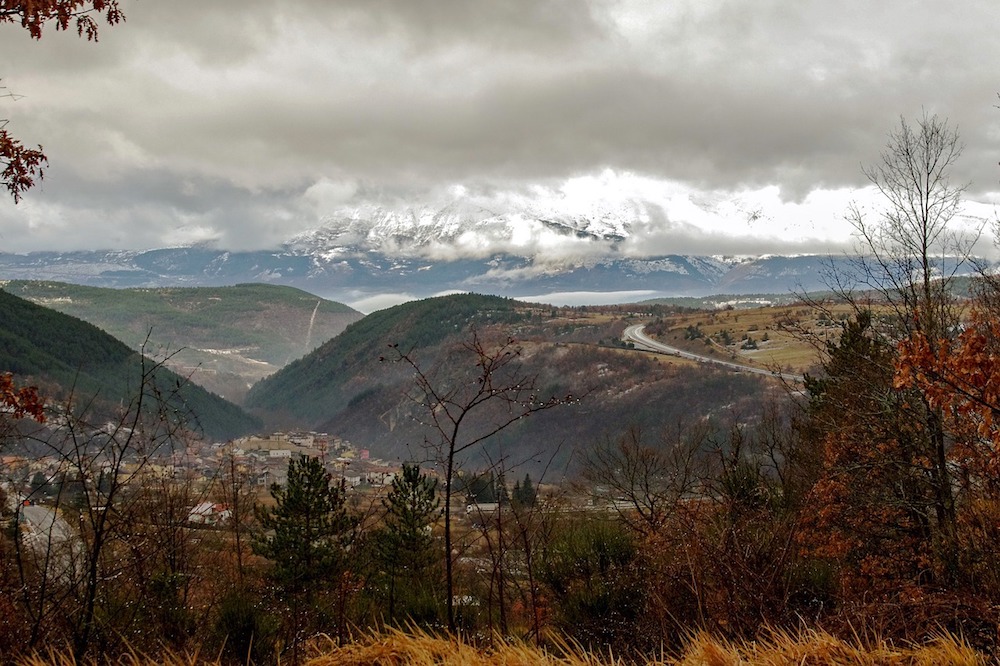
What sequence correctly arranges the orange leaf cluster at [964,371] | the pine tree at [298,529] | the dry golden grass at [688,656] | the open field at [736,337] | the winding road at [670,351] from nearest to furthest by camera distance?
the dry golden grass at [688,656], the orange leaf cluster at [964,371], the pine tree at [298,529], the winding road at [670,351], the open field at [736,337]

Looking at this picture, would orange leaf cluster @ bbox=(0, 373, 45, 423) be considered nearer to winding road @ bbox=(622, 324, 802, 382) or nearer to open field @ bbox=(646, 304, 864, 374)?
open field @ bbox=(646, 304, 864, 374)

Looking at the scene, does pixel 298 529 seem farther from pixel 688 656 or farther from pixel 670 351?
pixel 670 351

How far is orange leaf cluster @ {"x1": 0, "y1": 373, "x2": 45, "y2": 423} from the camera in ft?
16.8

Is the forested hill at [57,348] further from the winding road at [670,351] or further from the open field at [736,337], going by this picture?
the open field at [736,337]

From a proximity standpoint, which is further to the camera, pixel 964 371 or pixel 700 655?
pixel 964 371

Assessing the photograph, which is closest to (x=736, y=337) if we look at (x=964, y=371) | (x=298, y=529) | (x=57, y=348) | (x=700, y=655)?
(x=298, y=529)

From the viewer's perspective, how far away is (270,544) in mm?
22906

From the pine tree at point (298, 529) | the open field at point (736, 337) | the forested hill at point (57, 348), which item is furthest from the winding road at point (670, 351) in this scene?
the forested hill at point (57, 348)

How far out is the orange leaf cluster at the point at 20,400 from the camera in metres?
5.12

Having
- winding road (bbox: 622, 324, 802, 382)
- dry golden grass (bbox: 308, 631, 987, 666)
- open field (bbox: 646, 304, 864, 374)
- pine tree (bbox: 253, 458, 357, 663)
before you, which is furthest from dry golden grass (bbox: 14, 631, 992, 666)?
winding road (bbox: 622, 324, 802, 382)

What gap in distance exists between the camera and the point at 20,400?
5.24 m

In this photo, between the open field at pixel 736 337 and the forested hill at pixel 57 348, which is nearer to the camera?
the open field at pixel 736 337

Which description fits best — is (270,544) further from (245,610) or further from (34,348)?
(34,348)

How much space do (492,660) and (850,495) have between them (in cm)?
1281
